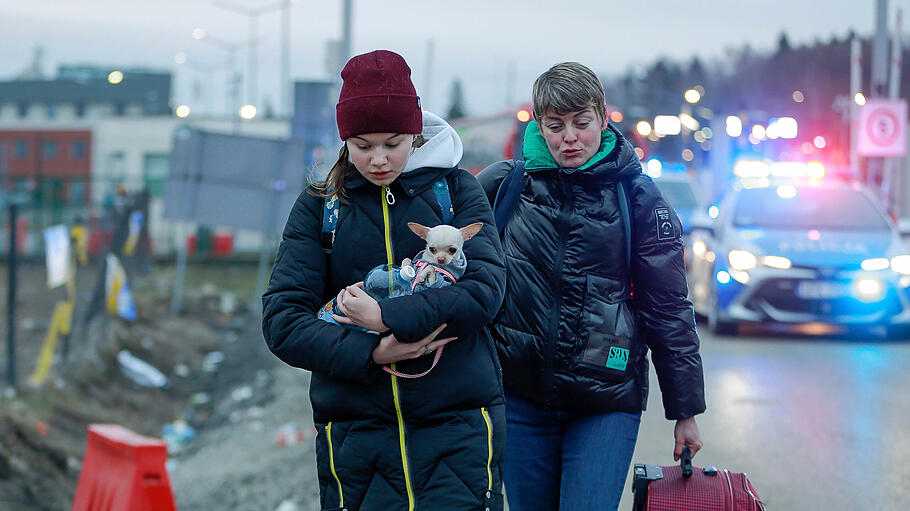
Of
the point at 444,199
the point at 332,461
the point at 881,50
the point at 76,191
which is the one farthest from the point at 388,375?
the point at 76,191

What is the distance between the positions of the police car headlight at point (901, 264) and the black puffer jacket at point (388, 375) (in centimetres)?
958

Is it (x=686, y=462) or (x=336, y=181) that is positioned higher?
(x=336, y=181)

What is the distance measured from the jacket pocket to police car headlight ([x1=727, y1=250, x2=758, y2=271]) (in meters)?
8.58

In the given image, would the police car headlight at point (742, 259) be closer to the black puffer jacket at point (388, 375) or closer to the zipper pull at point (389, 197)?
the black puffer jacket at point (388, 375)

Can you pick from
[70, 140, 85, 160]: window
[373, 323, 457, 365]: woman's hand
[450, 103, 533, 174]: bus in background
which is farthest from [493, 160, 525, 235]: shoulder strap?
[70, 140, 85, 160]: window

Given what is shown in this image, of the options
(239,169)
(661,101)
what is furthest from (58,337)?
(661,101)

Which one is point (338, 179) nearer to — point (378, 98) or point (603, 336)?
point (378, 98)

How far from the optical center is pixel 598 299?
3.47m

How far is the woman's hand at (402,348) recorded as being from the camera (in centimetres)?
278

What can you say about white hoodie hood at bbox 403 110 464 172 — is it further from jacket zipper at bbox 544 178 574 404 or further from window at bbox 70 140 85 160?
window at bbox 70 140 85 160

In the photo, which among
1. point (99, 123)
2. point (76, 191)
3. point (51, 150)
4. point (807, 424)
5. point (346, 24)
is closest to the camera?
point (807, 424)

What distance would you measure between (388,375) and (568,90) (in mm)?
1100

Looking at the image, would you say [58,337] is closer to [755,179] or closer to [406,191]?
[755,179]

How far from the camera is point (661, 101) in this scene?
13875cm
